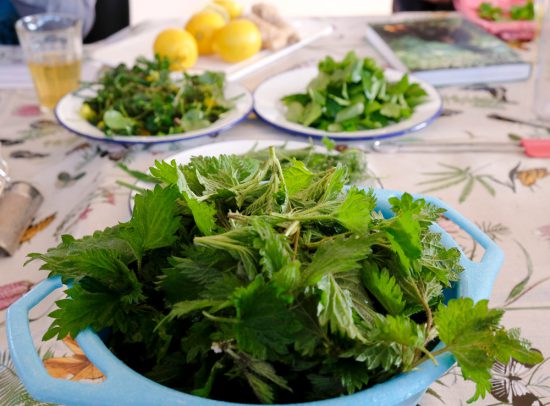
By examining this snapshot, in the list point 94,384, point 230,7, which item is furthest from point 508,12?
point 94,384

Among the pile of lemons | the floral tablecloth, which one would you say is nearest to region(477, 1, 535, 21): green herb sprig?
the floral tablecloth

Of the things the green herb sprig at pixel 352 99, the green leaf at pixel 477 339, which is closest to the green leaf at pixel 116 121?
the green herb sprig at pixel 352 99

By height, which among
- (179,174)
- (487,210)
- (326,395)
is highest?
(179,174)

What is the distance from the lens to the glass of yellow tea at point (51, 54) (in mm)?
1263

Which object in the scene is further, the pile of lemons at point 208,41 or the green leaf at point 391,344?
the pile of lemons at point 208,41

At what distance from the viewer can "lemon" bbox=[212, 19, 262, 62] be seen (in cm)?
147

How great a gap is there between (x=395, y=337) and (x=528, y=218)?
56 centimetres

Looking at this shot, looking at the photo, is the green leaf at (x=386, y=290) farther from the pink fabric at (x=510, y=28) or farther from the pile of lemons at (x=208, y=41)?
the pink fabric at (x=510, y=28)

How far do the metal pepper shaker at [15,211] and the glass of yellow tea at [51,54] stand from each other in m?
0.42

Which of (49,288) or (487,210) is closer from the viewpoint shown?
(49,288)

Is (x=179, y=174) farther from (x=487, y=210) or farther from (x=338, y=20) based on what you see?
(x=338, y=20)

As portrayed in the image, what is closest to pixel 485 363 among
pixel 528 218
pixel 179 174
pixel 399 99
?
pixel 179 174

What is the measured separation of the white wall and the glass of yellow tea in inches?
106

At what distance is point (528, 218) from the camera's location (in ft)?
2.88
